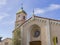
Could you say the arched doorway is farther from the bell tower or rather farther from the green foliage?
the bell tower

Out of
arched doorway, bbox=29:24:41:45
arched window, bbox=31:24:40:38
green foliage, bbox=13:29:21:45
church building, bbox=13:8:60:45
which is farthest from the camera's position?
green foliage, bbox=13:29:21:45

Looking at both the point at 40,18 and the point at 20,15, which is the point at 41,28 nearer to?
the point at 40,18

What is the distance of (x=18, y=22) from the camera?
27438 millimetres

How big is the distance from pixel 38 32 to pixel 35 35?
669mm

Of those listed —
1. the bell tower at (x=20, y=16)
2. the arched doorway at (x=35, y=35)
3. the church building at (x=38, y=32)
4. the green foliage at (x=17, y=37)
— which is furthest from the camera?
the bell tower at (x=20, y=16)

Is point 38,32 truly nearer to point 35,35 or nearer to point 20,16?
point 35,35

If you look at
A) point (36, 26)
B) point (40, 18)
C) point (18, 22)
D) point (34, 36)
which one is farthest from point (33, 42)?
point (18, 22)

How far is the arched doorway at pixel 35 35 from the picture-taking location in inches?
829

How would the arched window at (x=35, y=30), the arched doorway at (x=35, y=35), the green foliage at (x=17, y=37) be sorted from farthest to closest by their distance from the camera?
the green foliage at (x=17, y=37) < the arched window at (x=35, y=30) < the arched doorway at (x=35, y=35)

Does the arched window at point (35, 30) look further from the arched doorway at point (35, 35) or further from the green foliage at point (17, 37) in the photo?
the green foliage at point (17, 37)

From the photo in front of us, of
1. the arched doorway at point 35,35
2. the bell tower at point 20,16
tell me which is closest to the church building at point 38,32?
the arched doorway at point 35,35

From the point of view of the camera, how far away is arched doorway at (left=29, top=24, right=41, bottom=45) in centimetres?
2105

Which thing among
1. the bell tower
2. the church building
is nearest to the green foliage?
the church building

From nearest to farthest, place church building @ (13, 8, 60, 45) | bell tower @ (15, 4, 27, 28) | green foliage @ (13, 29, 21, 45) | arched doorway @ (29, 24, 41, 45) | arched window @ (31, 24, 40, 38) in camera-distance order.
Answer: church building @ (13, 8, 60, 45) → arched doorway @ (29, 24, 41, 45) → arched window @ (31, 24, 40, 38) → green foliage @ (13, 29, 21, 45) → bell tower @ (15, 4, 27, 28)
